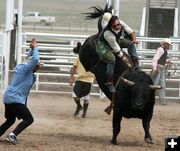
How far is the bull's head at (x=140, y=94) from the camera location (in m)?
8.96

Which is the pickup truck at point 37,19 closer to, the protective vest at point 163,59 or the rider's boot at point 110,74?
the protective vest at point 163,59

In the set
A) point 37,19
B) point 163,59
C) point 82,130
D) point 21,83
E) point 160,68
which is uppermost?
point 21,83

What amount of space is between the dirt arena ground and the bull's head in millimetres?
654

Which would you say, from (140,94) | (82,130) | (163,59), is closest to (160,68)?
(163,59)

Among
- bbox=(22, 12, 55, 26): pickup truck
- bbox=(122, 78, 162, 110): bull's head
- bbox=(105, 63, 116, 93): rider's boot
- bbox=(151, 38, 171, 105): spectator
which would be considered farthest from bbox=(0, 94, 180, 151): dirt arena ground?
bbox=(22, 12, 55, 26): pickup truck

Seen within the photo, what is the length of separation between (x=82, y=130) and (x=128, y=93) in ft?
6.07

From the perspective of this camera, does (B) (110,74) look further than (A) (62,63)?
No

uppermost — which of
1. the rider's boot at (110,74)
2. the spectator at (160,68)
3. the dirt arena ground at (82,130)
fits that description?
the rider's boot at (110,74)

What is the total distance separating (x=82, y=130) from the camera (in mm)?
10922

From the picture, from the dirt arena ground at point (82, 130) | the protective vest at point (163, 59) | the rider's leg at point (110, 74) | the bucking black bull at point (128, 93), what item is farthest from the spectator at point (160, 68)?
the rider's leg at point (110, 74)

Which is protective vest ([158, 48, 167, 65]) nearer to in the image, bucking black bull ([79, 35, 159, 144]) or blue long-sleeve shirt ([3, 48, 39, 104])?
bucking black bull ([79, 35, 159, 144])

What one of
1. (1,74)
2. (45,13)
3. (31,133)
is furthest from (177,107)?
(45,13)

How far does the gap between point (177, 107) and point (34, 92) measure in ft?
12.5

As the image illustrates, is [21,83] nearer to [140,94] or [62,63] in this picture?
[140,94]
